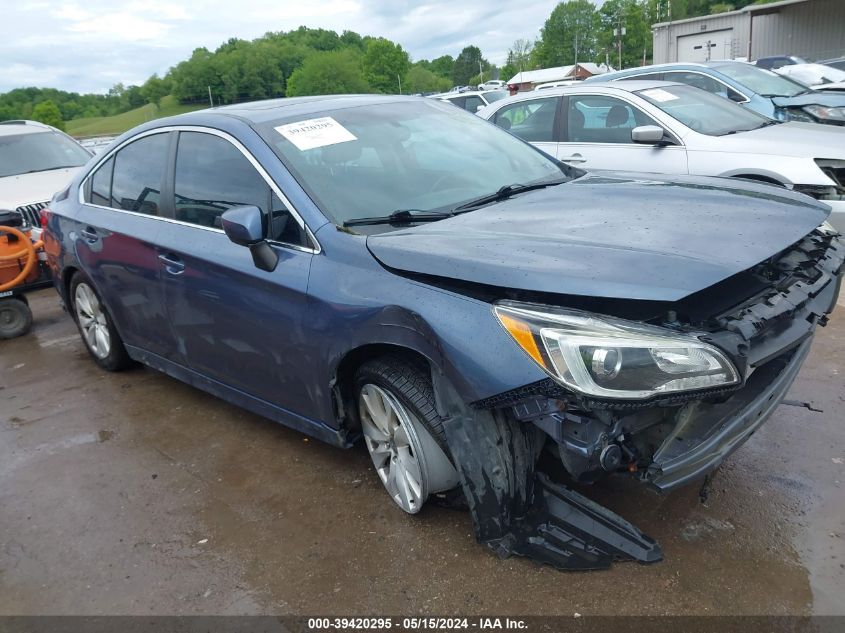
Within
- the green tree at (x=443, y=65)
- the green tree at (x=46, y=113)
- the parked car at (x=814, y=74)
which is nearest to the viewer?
the parked car at (x=814, y=74)

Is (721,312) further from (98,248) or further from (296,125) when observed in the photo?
(98,248)

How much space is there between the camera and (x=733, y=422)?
2430mm

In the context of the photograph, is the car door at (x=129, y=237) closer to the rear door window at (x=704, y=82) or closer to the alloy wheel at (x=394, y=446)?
the alloy wheel at (x=394, y=446)

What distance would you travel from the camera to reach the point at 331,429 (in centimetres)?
319

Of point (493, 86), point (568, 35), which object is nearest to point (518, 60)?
point (568, 35)

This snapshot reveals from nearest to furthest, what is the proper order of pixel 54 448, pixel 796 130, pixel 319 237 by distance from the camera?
1. pixel 319 237
2. pixel 54 448
3. pixel 796 130

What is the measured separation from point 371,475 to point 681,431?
1569mm

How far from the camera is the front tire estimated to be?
275cm

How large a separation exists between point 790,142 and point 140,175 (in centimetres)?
496

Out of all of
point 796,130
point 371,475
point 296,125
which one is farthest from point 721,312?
point 796,130

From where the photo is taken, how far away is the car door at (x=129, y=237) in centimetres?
402

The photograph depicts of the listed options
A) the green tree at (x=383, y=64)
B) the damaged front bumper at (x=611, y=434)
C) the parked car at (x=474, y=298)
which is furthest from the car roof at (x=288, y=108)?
the green tree at (x=383, y=64)

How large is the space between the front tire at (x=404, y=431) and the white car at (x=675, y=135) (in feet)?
11.5

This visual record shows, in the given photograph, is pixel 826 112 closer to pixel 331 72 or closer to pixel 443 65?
pixel 331 72
